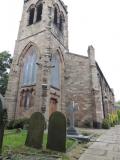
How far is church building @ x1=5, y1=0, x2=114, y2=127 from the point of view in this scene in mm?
15812

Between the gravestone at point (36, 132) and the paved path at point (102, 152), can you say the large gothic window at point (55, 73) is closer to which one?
the gravestone at point (36, 132)

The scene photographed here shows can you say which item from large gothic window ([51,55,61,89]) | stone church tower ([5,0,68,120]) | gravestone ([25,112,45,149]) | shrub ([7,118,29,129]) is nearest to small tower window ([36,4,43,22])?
stone church tower ([5,0,68,120])

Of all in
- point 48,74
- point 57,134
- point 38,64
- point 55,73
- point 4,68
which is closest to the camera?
point 57,134

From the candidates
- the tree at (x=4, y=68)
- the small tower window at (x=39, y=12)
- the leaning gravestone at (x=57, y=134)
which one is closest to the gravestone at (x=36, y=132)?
the leaning gravestone at (x=57, y=134)

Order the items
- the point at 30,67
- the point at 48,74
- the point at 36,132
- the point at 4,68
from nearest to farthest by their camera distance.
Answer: the point at 36,132, the point at 48,74, the point at 30,67, the point at 4,68

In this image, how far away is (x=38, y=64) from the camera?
52.4 feet

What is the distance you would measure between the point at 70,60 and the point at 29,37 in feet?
19.4

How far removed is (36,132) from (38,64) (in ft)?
35.6

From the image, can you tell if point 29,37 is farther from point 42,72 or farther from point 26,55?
point 42,72

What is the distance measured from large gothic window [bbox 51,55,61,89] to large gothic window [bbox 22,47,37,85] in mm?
2073

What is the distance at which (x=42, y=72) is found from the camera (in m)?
15.6

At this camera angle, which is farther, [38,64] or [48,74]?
[38,64]

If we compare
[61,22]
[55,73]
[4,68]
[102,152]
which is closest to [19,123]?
[55,73]

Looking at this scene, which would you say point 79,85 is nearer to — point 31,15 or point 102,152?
point 31,15
